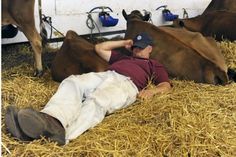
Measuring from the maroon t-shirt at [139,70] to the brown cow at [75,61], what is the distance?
1.09 ft

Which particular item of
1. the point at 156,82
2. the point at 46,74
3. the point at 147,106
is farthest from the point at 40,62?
the point at 147,106

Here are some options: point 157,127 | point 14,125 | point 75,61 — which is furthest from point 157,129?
point 75,61

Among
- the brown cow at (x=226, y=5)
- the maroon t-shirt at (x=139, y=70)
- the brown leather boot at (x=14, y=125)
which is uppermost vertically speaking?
the brown cow at (x=226, y=5)

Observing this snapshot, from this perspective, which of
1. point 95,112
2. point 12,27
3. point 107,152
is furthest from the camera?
point 12,27

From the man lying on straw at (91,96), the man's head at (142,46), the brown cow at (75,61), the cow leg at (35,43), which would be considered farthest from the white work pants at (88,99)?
the cow leg at (35,43)

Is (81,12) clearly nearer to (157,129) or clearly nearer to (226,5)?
(226,5)

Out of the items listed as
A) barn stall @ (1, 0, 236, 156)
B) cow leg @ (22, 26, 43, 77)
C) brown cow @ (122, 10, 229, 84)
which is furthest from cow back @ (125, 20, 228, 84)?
cow leg @ (22, 26, 43, 77)

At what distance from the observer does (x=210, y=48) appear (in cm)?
599

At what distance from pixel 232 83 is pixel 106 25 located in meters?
3.21

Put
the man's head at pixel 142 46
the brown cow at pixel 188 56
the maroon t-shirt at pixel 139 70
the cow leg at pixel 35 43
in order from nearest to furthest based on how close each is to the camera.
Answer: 1. the maroon t-shirt at pixel 139 70
2. the man's head at pixel 142 46
3. the brown cow at pixel 188 56
4. the cow leg at pixel 35 43

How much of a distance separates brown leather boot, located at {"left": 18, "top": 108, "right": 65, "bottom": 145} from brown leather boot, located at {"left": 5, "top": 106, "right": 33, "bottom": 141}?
55 millimetres

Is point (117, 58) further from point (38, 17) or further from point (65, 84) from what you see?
point (38, 17)

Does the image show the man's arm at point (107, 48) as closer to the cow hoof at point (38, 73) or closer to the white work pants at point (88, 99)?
the white work pants at point (88, 99)

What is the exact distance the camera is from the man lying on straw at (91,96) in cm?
334
